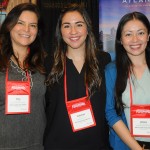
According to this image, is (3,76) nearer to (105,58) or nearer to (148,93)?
(105,58)

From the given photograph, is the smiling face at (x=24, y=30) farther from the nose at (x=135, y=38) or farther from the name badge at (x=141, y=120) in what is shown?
the name badge at (x=141, y=120)

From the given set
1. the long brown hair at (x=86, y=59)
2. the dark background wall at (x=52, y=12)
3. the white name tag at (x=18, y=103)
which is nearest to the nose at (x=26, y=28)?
the long brown hair at (x=86, y=59)

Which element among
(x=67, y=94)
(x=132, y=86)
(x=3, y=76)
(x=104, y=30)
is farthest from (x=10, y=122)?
(x=104, y=30)

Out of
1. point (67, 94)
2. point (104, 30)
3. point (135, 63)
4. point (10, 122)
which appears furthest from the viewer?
point (104, 30)

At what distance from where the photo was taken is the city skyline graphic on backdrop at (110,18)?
4.48 metres

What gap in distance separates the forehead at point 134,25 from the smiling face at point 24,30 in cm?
76

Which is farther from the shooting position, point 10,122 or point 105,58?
point 105,58

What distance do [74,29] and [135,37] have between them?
0.49 metres

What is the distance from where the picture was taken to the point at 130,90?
220cm

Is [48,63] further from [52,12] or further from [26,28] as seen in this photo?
[52,12]

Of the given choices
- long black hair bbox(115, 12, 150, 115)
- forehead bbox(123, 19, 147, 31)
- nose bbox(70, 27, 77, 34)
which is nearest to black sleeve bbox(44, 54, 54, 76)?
nose bbox(70, 27, 77, 34)

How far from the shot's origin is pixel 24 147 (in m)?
2.08

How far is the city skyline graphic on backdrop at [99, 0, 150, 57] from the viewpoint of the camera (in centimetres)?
448

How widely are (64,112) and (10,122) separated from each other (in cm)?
42
